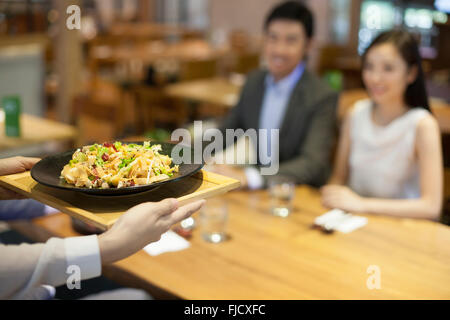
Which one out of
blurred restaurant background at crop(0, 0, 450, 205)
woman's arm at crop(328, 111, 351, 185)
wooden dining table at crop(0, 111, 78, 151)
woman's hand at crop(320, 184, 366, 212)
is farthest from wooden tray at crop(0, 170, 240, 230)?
wooden dining table at crop(0, 111, 78, 151)

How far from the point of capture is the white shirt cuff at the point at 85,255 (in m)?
1.00

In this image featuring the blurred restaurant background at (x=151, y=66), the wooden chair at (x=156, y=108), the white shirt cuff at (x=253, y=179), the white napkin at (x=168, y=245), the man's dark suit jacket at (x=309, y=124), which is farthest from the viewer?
the wooden chair at (x=156, y=108)

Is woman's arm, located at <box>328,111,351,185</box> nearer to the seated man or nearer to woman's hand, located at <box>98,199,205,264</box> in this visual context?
the seated man

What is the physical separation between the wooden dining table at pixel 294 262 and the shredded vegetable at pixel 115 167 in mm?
412

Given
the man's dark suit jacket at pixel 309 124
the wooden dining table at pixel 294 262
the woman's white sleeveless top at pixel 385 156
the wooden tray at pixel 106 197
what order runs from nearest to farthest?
1. the wooden tray at pixel 106 197
2. the wooden dining table at pixel 294 262
3. the woman's white sleeveless top at pixel 385 156
4. the man's dark suit jacket at pixel 309 124

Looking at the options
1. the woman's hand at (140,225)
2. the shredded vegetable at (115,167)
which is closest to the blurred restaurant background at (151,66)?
the shredded vegetable at (115,167)

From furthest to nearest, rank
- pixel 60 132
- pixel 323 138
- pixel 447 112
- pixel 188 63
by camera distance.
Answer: pixel 188 63 < pixel 447 112 < pixel 60 132 < pixel 323 138

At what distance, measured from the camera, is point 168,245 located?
1.53 meters

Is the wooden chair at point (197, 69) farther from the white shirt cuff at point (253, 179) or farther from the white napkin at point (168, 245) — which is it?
the white napkin at point (168, 245)

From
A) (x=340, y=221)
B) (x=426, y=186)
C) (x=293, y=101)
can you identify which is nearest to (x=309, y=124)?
(x=293, y=101)
